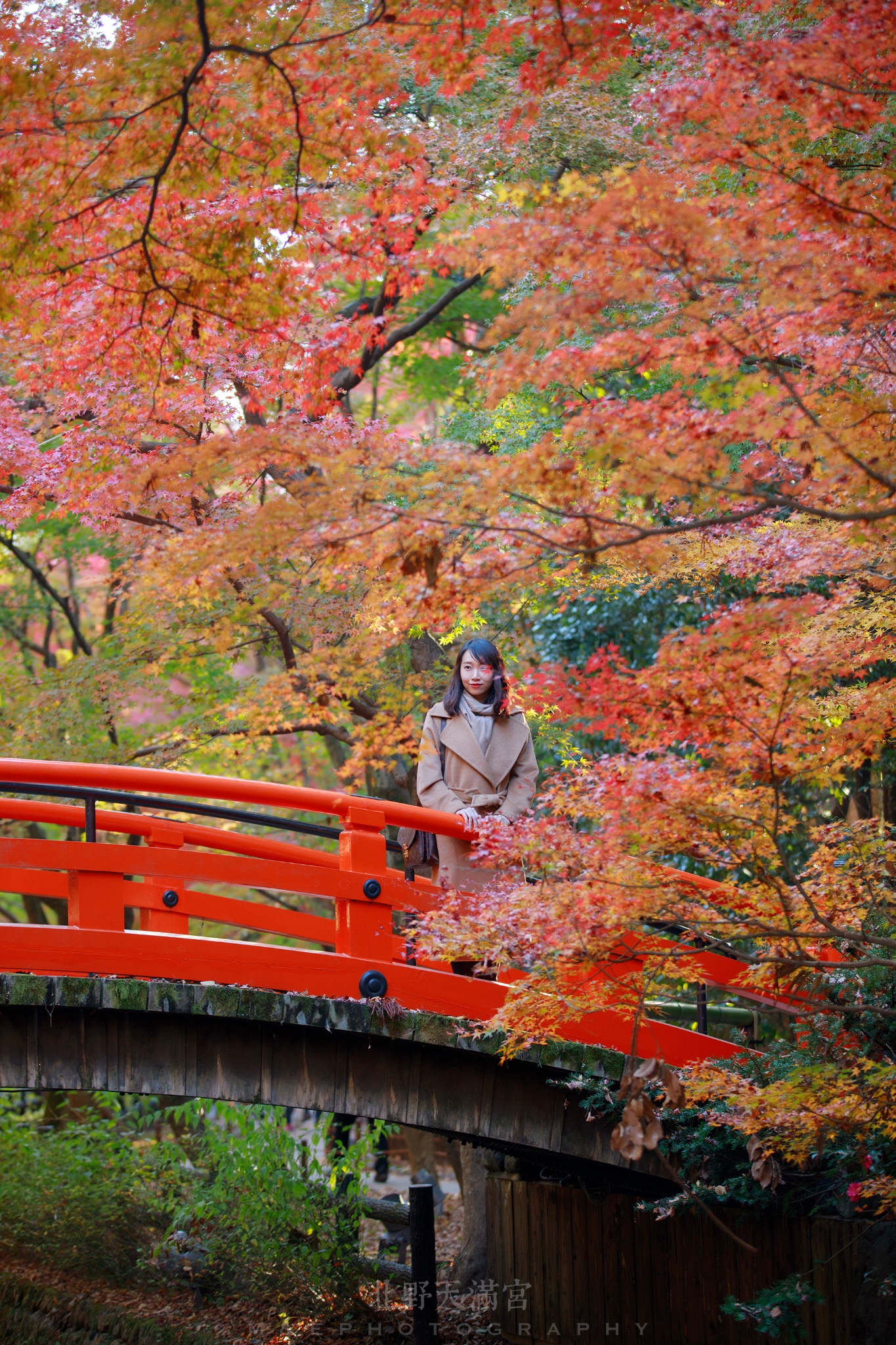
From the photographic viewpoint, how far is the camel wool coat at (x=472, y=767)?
Answer: 584 centimetres

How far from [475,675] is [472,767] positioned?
19.2 inches

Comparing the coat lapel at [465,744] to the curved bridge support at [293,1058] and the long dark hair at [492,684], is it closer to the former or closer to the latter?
the long dark hair at [492,684]

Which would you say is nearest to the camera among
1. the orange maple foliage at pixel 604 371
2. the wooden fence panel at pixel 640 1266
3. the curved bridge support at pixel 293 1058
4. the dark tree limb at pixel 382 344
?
the orange maple foliage at pixel 604 371

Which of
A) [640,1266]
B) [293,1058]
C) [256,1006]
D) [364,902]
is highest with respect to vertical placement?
[364,902]

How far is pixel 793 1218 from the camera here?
18.6 feet

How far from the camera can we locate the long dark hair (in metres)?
5.79

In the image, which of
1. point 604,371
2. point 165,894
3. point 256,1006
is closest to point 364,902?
point 256,1006

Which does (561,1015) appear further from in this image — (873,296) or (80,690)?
(80,690)

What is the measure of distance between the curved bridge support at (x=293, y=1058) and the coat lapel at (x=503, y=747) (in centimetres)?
127

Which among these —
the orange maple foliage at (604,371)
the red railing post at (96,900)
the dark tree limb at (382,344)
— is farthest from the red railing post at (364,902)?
the dark tree limb at (382,344)

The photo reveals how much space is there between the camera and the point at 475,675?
228 inches

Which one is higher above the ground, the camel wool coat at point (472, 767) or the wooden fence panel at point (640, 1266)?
the camel wool coat at point (472, 767)

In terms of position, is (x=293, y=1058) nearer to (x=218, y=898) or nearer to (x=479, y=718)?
(x=218, y=898)

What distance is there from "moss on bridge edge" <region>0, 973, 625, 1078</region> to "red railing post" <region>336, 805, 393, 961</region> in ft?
0.81
